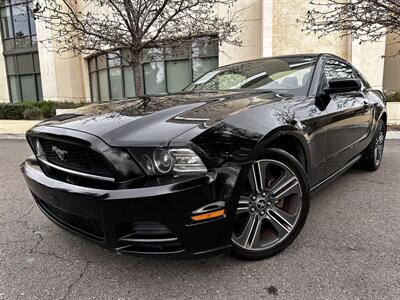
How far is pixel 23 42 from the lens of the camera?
19.0m

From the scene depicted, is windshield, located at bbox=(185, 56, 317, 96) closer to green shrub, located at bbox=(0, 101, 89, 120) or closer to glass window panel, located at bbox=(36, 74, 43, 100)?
green shrub, located at bbox=(0, 101, 89, 120)

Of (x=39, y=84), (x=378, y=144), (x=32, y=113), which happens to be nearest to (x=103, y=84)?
(x=32, y=113)

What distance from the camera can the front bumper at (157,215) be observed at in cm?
177

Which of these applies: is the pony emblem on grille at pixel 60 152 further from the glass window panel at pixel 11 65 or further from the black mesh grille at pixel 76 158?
the glass window panel at pixel 11 65

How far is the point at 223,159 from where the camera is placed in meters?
1.92

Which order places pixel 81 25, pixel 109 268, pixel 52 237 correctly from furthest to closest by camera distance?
pixel 81 25 < pixel 52 237 < pixel 109 268

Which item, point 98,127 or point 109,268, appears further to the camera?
point 109,268

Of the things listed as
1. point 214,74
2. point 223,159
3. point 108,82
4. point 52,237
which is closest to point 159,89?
point 108,82

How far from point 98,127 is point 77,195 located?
0.43 meters

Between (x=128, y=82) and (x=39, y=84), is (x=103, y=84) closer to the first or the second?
(x=128, y=82)

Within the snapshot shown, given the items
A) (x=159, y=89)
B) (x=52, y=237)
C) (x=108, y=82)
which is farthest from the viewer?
(x=108, y=82)

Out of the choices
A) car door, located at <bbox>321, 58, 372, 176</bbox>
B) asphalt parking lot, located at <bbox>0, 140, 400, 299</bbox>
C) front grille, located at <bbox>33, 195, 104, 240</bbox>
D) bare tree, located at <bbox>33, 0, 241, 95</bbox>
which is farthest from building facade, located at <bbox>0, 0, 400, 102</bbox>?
front grille, located at <bbox>33, 195, 104, 240</bbox>

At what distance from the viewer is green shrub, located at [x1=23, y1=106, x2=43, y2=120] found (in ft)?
46.7

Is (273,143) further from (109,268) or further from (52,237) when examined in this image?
(52,237)
